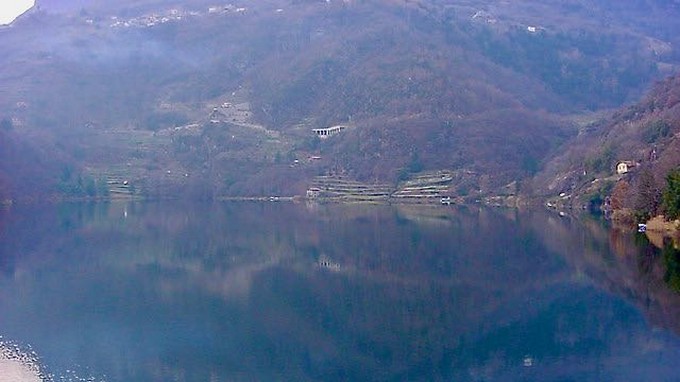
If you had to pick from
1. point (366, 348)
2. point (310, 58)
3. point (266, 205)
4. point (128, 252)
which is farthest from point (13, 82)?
point (366, 348)

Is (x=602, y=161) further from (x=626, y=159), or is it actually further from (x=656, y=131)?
(x=656, y=131)

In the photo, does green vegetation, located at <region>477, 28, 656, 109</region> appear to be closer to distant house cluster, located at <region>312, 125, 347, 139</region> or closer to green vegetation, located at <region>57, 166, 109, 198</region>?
distant house cluster, located at <region>312, 125, 347, 139</region>

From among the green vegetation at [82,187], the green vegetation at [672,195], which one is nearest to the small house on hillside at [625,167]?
the green vegetation at [672,195]

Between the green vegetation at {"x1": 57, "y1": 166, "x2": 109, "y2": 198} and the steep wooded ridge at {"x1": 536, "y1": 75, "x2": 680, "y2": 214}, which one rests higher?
the steep wooded ridge at {"x1": 536, "y1": 75, "x2": 680, "y2": 214}

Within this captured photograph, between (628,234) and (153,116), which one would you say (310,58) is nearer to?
(153,116)

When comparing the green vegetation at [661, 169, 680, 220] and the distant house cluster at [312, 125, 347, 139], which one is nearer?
the green vegetation at [661, 169, 680, 220]

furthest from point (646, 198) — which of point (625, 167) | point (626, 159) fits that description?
point (626, 159)

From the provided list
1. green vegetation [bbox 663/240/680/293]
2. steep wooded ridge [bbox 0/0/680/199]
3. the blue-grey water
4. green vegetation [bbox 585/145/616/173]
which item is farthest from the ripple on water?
steep wooded ridge [bbox 0/0/680/199]
